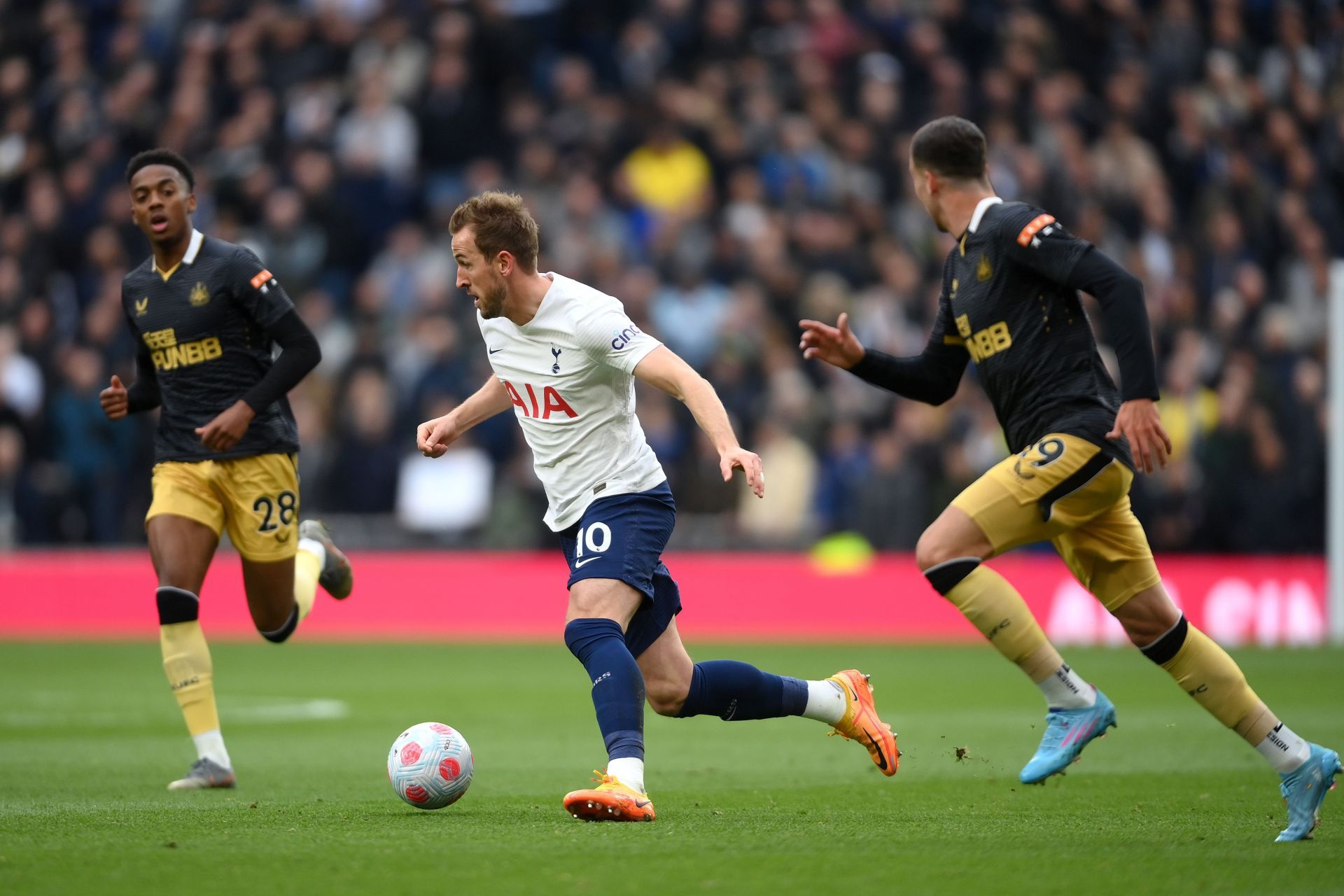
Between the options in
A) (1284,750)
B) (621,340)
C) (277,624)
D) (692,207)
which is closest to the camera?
(1284,750)

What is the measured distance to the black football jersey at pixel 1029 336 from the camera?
6566mm

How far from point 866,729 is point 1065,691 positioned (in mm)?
850

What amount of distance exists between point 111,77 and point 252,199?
275 cm

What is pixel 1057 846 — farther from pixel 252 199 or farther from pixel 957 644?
pixel 252 199

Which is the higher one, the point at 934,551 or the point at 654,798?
the point at 934,551

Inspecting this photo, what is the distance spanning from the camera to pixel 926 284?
64.2ft

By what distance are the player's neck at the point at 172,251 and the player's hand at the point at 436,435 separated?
2.00 meters

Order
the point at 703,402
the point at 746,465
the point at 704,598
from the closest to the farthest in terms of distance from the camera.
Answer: the point at 746,465, the point at 703,402, the point at 704,598

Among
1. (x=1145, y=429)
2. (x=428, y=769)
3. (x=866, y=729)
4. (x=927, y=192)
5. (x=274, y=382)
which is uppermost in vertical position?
(x=927, y=192)

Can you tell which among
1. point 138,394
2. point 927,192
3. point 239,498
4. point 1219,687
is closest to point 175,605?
point 239,498

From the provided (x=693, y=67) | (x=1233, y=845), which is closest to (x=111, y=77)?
(x=693, y=67)

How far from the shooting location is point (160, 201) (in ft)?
26.1

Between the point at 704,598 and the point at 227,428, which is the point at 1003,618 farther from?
the point at 704,598

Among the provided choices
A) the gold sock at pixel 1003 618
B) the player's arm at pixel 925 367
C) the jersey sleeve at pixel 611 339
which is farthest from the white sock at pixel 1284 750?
the jersey sleeve at pixel 611 339
